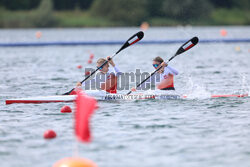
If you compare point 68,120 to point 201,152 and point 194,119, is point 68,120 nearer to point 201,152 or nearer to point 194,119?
point 194,119

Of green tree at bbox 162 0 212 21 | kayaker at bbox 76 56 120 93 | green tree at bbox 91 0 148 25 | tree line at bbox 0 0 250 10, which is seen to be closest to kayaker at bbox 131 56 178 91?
kayaker at bbox 76 56 120 93

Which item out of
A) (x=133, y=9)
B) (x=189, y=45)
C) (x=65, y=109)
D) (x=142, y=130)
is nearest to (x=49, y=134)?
(x=142, y=130)

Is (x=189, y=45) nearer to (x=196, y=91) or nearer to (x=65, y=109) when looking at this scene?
(x=196, y=91)

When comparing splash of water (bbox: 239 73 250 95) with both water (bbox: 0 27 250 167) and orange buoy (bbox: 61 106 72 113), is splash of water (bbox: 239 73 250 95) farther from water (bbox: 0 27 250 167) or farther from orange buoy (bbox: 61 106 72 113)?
orange buoy (bbox: 61 106 72 113)

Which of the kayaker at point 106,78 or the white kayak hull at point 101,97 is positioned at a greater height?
the kayaker at point 106,78

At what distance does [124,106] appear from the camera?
37.6 ft

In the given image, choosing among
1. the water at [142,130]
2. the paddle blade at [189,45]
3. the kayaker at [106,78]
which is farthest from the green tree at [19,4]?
the kayaker at [106,78]

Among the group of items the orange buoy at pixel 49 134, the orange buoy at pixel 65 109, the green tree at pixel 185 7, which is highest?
the green tree at pixel 185 7

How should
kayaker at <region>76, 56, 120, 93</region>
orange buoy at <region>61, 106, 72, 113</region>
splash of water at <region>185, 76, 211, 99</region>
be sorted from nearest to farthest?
orange buoy at <region>61, 106, 72, 113</region>
kayaker at <region>76, 56, 120, 93</region>
splash of water at <region>185, 76, 211, 99</region>

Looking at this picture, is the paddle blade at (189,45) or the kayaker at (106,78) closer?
the kayaker at (106,78)

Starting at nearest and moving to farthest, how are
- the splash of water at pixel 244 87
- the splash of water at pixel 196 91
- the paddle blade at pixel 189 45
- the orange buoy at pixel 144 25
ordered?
1. the splash of water at pixel 196 91
2. the paddle blade at pixel 189 45
3. the splash of water at pixel 244 87
4. the orange buoy at pixel 144 25

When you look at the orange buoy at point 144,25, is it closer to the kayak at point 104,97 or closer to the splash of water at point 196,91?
the splash of water at point 196,91

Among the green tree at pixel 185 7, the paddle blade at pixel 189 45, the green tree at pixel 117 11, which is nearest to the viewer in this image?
the paddle blade at pixel 189 45

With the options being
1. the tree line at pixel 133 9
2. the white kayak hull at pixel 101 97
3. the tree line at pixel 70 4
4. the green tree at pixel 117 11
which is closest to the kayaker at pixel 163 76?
the white kayak hull at pixel 101 97
